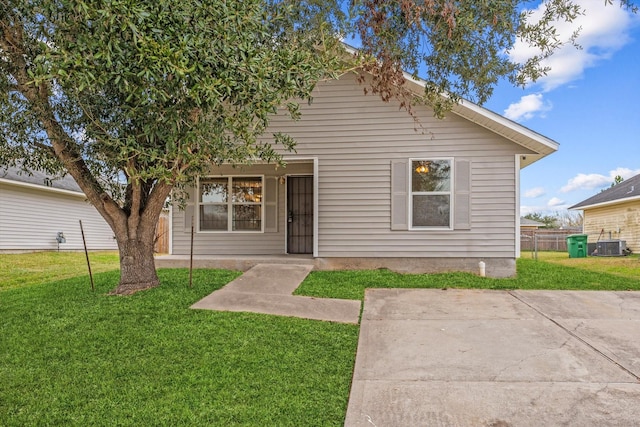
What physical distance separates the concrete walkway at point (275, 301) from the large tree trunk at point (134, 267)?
1.08 meters

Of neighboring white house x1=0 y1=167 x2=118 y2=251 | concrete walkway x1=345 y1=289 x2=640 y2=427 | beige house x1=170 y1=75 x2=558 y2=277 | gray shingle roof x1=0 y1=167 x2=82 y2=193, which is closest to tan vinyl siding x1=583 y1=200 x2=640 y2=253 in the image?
beige house x1=170 y1=75 x2=558 y2=277

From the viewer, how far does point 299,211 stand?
31.7 feet

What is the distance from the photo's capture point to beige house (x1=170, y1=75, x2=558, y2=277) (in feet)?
26.1

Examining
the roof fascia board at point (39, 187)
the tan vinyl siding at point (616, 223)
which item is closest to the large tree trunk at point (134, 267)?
the roof fascia board at point (39, 187)

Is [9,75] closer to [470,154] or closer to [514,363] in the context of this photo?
[514,363]

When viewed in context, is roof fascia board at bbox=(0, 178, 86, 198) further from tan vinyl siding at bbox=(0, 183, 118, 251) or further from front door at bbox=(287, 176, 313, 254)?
front door at bbox=(287, 176, 313, 254)

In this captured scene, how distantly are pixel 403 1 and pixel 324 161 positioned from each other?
4.21 meters

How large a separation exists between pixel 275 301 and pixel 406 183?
4005 millimetres

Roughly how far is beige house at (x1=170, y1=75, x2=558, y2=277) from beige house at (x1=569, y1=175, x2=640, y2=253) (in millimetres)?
11810

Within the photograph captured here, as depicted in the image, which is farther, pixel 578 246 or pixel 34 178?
pixel 578 246

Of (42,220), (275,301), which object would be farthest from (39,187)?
(275,301)

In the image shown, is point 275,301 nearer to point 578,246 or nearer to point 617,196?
point 578,246

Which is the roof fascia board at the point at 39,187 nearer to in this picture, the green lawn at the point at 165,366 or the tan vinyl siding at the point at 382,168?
the green lawn at the point at 165,366

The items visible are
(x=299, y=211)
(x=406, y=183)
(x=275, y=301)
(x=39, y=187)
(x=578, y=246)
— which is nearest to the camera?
(x=275, y=301)
